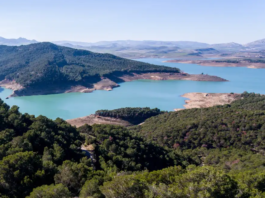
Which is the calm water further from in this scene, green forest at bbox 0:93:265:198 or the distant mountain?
green forest at bbox 0:93:265:198

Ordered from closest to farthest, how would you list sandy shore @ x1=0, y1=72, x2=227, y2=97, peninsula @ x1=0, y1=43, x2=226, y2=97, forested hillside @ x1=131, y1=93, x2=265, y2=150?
1. forested hillside @ x1=131, y1=93, x2=265, y2=150
2. sandy shore @ x1=0, y1=72, x2=227, y2=97
3. peninsula @ x1=0, y1=43, x2=226, y2=97

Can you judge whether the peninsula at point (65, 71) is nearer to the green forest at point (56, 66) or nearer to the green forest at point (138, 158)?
the green forest at point (56, 66)

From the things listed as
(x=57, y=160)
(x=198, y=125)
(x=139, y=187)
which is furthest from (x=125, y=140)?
(x=139, y=187)

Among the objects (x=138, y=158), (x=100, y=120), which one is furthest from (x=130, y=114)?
(x=138, y=158)

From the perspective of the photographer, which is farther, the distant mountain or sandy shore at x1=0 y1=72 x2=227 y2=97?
the distant mountain

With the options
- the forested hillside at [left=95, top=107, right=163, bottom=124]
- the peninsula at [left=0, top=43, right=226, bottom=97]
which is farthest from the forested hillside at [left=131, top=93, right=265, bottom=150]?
the peninsula at [left=0, top=43, right=226, bottom=97]

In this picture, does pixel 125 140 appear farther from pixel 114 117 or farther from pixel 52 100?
pixel 52 100

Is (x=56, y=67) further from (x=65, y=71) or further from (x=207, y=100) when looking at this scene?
(x=207, y=100)
